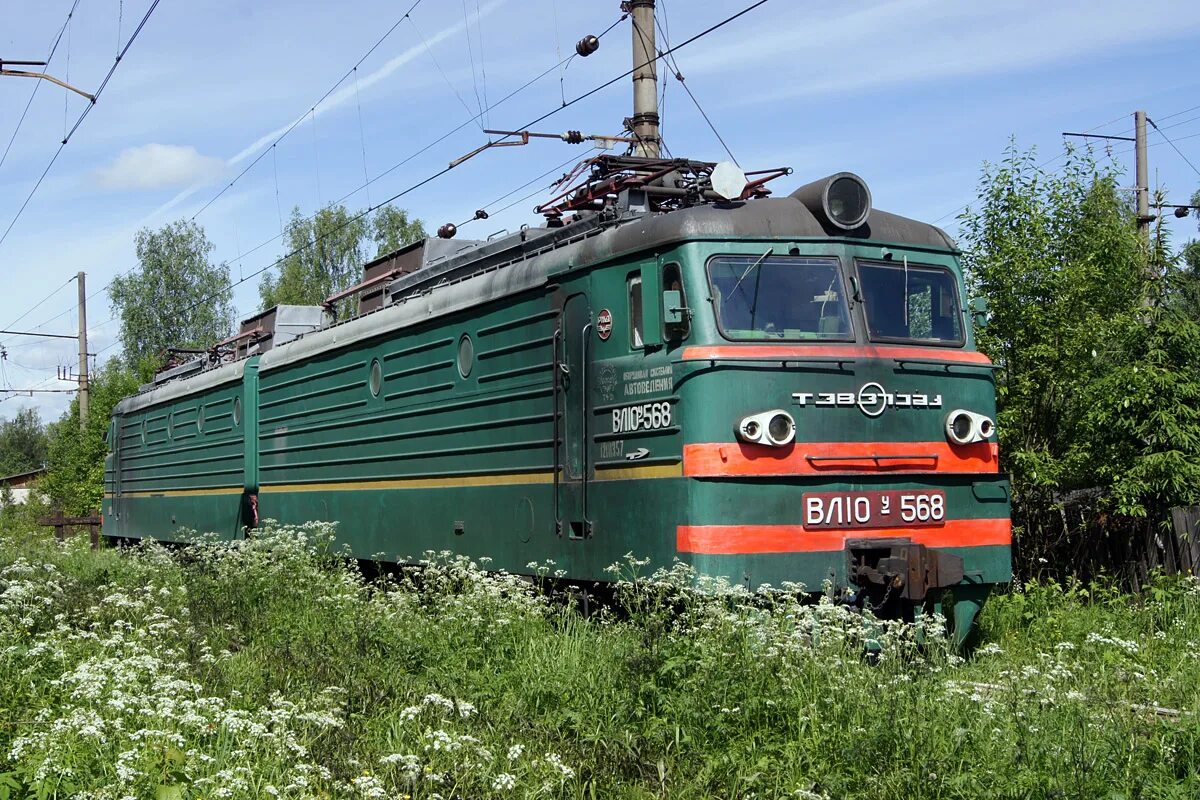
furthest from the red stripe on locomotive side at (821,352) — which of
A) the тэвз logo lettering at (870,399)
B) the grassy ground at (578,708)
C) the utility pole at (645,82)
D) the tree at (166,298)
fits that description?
the tree at (166,298)

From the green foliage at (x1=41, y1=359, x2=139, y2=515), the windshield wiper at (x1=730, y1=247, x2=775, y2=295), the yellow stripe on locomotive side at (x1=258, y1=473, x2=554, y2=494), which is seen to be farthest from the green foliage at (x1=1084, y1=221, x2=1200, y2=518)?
the green foliage at (x1=41, y1=359, x2=139, y2=515)

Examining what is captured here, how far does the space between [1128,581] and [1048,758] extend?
7.32 meters

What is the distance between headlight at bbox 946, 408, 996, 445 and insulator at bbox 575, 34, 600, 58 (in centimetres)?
814

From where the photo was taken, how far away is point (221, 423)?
709 inches

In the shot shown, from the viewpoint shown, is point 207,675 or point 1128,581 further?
point 1128,581

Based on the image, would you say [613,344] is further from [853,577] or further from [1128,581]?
[1128,581]

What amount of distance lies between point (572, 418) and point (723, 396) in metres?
1.56

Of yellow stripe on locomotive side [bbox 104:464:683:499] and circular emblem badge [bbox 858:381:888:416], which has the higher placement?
circular emblem badge [bbox 858:381:888:416]

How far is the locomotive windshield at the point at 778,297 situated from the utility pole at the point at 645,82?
581 centimetres

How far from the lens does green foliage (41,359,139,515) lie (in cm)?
3888

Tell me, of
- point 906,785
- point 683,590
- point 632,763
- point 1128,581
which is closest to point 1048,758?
point 906,785

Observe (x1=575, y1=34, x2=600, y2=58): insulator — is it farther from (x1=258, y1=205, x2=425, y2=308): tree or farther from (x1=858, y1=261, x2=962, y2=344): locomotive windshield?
(x1=258, y1=205, x2=425, y2=308): tree

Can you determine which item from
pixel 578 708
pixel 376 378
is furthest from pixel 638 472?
pixel 376 378

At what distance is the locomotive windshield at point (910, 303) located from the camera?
356 inches
